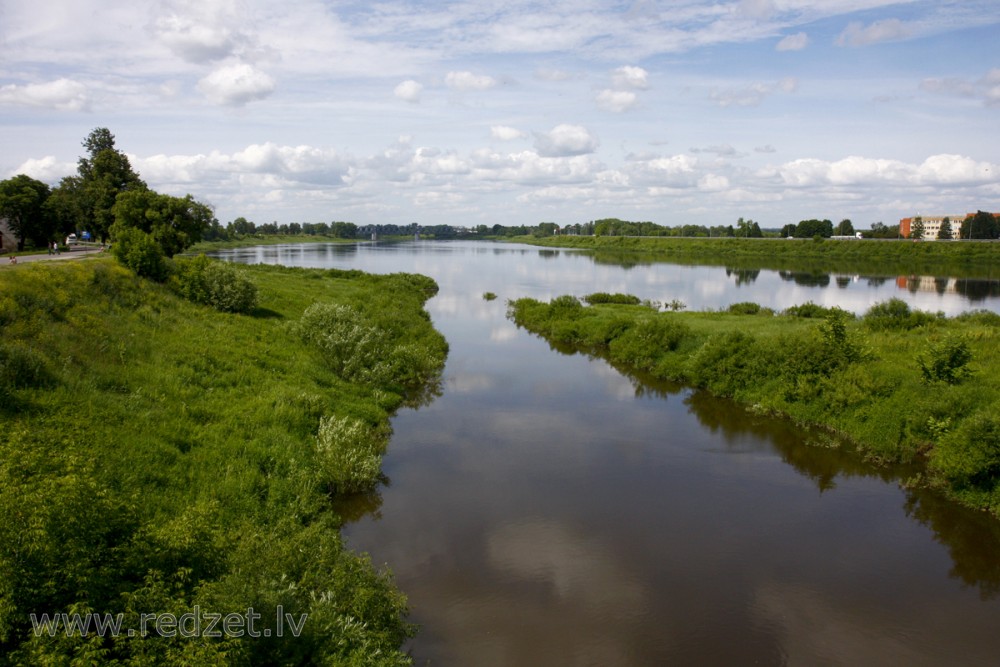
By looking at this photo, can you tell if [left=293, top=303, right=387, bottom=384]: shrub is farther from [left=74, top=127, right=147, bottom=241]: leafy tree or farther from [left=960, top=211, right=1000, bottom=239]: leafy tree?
[left=960, top=211, right=1000, bottom=239]: leafy tree

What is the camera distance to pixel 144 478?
1206 cm

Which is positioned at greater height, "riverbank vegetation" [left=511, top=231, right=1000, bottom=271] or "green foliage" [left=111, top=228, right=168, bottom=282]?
"riverbank vegetation" [left=511, top=231, right=1000, bottom=271]

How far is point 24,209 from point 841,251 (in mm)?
136923

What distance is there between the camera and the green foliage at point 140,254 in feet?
83.8

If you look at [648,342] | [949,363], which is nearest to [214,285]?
[648,342]

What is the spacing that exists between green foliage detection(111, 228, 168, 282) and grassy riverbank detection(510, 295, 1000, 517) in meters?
22.7

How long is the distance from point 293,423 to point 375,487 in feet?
10.4

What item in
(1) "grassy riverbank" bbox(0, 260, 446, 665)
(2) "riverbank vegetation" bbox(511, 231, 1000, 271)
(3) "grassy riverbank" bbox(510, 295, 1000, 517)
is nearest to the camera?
(1) "grassy riverbank" bbox(0, 260, 446, 665)

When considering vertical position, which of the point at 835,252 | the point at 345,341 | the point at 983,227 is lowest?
the point at 345,341

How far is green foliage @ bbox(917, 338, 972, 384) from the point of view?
65.2 feet

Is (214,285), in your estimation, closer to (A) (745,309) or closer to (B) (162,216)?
(B) (162,216)

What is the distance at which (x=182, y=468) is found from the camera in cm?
1320

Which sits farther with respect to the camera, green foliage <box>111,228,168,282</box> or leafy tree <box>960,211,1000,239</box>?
leafy tree <box>960,211,1000,239</box>

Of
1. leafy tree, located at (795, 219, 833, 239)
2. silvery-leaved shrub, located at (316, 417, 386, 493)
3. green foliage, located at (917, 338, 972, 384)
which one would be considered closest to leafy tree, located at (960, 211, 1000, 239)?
leafy tree, located at (795, 219, 833, 239)
